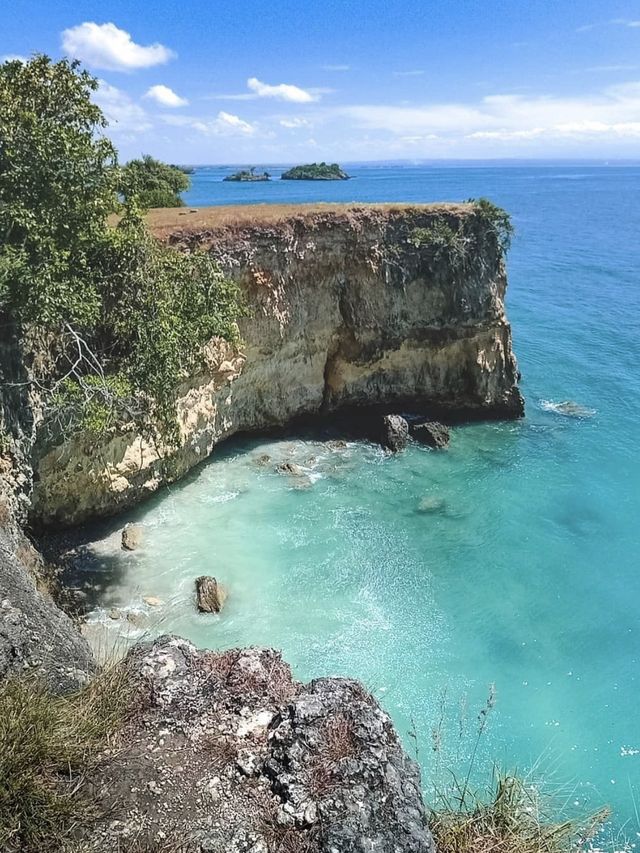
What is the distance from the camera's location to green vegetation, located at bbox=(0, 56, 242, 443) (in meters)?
14.2

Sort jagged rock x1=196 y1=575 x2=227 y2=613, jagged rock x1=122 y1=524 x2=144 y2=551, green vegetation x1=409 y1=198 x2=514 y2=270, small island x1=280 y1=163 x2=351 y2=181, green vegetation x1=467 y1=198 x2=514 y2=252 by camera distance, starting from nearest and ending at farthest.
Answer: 1. jagged rock x1=196 y1=575 x2=227 y2=613
2. jagged rock x1=122 y1=524 x2=144 y2=551
3. green vegetation x1=409 y1=198 x2=514 y2=270
4. green vegetation x1=467 y1=198 x2=514 y2=252
5. small island x1=280 y1=163 x2=351 y2=181

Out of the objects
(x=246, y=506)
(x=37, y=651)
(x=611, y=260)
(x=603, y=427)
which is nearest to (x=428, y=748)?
(x=37, y=651)

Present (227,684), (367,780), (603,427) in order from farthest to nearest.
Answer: (603,427), (227,684), (367,780)

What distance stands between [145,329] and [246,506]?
9.04 m

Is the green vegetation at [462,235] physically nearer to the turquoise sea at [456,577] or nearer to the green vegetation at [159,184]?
the turquoise sea at [456,577]

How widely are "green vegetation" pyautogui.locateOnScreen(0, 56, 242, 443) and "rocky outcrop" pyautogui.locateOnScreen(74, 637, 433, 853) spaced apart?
881 cm

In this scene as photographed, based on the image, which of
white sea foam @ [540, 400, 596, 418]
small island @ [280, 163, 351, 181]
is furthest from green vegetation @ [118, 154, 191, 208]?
small island @ [280, 163, 351, 181]

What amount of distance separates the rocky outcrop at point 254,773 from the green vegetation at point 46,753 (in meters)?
0.22

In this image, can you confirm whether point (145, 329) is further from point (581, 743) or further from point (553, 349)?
point (553, 349)

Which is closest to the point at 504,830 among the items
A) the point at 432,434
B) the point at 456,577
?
the point at 456,577

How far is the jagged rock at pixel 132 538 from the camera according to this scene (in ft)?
65.6

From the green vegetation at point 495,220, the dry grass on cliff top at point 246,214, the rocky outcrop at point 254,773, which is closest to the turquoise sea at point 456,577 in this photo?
the rocky outcrop at point 254,773

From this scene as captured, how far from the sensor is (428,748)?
1395 cm

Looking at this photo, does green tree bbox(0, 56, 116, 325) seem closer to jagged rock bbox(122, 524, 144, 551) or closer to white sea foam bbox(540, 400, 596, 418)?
jagged rock bbox(122, 524, 144, 551)
